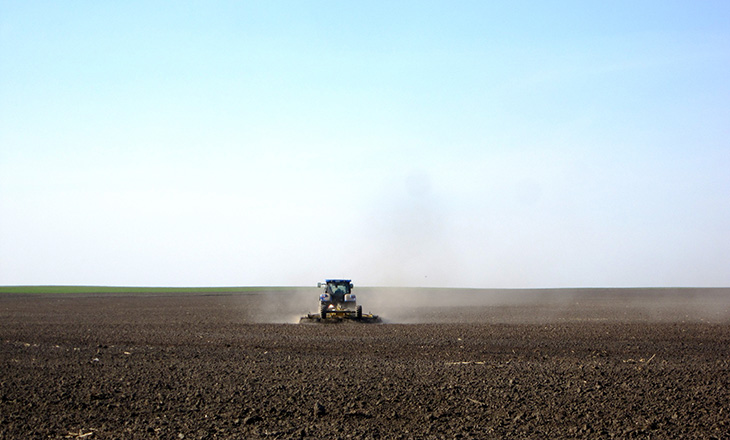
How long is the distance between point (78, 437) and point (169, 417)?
65.4 inches

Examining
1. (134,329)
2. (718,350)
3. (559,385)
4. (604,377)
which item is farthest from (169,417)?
(134,329)

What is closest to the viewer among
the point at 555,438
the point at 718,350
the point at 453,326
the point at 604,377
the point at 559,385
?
the point at 555,438

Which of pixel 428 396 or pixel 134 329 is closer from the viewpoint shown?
pixel 428 396

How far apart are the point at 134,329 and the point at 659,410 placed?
2468 cm

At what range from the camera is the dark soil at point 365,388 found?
437 inches

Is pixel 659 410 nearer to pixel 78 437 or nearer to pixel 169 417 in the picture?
pixel 169 417

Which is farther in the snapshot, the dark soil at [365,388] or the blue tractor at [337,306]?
the blue tractor at [337,306]

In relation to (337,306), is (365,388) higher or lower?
lower

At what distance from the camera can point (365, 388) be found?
1432cm

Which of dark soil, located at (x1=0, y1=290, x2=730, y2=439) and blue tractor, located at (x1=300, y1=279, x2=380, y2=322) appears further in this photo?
blue tractor, located at (x1=300, y1=279, x2=380, y2=322)

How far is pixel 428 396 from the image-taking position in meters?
13.5

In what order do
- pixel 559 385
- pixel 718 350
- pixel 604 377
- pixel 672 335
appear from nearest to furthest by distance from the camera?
1. pixel 559 385
2. pixel 604 377
3. pixel 718 350
4. pixel 672 335

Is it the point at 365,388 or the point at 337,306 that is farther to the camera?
the point at 337,306

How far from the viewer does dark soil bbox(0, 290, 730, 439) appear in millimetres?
11102
